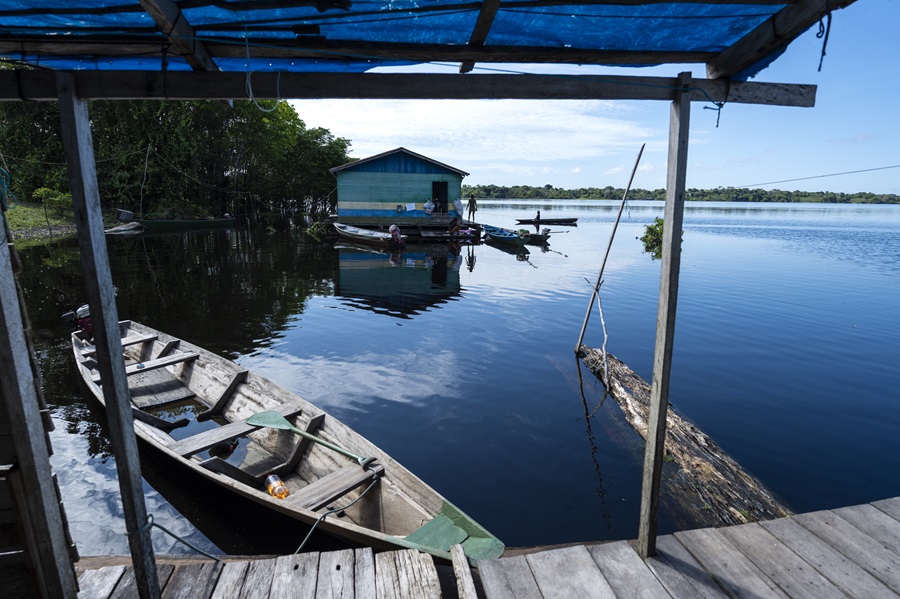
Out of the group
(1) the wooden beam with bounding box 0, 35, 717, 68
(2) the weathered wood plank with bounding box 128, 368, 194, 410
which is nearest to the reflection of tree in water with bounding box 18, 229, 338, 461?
(2) the weathered wood plank with bounding box 128, 368, 194, 410

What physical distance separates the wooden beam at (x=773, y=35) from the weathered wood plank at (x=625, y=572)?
10.9ft

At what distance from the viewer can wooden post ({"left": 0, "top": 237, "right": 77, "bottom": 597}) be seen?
2.22m

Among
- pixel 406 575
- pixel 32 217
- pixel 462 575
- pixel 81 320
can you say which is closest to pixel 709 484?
pixel 462 575

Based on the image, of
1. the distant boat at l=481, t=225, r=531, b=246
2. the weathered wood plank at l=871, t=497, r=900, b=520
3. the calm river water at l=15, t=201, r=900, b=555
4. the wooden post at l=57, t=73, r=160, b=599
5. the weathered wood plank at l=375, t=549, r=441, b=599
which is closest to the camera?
the wooden post at l=57, t=73, r=160, b=599

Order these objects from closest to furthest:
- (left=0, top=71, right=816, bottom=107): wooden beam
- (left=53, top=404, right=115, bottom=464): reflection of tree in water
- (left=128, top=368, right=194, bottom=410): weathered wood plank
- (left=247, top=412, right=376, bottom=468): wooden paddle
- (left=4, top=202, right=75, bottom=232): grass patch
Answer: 1. (left=0, top=71, right=816, bottom=107): wooden beam
2. (left=247, top=412, right=376, bottom=468): wooden paddle
3. (left=53, top=404, right=115, bottom=464): reflection of tree in water
4. (left=128, top=368, right=194, bottom=410): weathered wood plank
5. (left=4, top=202, right=75, bottom=232): grass patch

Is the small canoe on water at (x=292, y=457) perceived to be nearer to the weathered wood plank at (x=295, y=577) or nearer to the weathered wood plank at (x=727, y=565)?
the weathered wood plank at (x=295, y=577)

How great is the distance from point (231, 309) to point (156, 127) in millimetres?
32386

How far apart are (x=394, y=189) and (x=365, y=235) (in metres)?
4.01

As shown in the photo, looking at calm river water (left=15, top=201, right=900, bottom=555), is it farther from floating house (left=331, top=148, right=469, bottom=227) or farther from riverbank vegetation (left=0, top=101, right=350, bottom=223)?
riverbank vegetation (left=0, top=101, right=350, bottom=223)

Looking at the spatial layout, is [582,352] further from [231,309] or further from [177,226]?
[177,226]

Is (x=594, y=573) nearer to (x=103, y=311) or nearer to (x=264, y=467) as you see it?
(x=103, y=311)

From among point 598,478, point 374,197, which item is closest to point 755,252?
point 374,197

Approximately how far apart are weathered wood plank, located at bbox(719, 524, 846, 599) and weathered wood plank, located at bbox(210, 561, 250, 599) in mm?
3436

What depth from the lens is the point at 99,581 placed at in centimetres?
297
